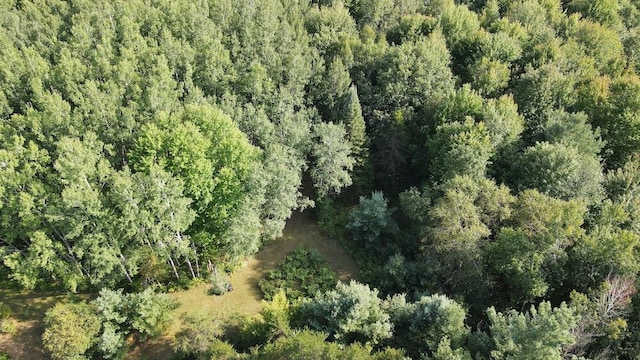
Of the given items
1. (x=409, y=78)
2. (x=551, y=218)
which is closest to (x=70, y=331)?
(x=551, y=218)

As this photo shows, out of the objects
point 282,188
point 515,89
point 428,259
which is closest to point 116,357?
point 282,188

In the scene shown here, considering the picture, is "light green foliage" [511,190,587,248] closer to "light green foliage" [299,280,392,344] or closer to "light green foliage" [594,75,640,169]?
"light green foliage" [299,280,392,344]

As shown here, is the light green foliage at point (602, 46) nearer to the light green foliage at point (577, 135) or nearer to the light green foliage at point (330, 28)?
the light green foliage at point (577, 135)

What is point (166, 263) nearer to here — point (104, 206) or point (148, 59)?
point (104, 206)

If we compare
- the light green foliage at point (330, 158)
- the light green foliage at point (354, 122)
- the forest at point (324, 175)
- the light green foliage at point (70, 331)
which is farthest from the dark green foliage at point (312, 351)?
the light green foliage at point (354, 122)

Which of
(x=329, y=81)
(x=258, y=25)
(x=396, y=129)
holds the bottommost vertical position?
(x=396, y=129)

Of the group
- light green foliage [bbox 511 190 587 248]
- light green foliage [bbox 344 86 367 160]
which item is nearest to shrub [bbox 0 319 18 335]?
light green foliage [bbox 344 86 367 160]
